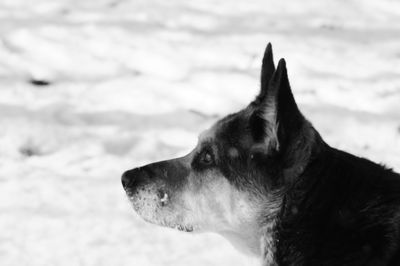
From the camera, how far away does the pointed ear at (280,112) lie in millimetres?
2926

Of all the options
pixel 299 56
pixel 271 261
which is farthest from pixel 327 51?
pixel 271 261

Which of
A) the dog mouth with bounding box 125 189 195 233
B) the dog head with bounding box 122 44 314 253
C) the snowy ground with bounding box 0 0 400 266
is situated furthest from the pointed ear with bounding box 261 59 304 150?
the snowy ground with bounding box 0 0 400 266

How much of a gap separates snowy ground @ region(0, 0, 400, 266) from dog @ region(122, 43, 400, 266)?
96cm

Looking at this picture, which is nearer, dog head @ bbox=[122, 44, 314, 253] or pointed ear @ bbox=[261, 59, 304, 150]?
pointed ear @ bbox=[261, 59, 304, 150]

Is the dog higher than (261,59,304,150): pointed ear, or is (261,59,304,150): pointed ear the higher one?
(261,59,304,150): pointed ear

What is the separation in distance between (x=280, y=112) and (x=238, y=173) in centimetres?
45

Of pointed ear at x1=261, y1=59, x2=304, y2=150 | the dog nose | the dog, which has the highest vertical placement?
→ pointed ear at x1=261, y1=59, x2=304, y2=150

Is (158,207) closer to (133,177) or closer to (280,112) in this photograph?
(133,177)

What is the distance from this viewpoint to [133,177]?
3.56 meters

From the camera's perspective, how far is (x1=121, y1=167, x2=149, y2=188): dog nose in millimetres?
3553

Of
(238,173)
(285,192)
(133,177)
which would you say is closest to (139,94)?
(133,177)

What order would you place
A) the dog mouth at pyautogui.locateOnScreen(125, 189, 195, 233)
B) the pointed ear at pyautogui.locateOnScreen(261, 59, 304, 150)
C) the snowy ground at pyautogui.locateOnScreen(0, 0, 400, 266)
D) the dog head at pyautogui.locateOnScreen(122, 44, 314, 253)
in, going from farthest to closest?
the snowy ground at pyautogui.locateOnScreen(0, 0, 400, 266), the dog mouth at pyautogui.locateOnScreen(125, 189, 195, 233), the dog head at pyautogui.locateOnScreen(122, 44, 314, 253), the pointed ear at pyautogui.locateOnScreen(261, 59, 304, 150)

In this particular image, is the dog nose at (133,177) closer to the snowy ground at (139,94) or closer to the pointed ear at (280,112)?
the pointed ear at (280,112)

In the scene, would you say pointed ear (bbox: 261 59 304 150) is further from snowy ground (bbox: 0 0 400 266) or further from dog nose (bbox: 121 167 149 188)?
snowy ground (bbox: 0 0 400 266)
